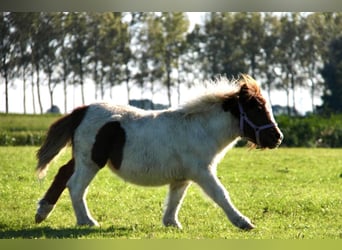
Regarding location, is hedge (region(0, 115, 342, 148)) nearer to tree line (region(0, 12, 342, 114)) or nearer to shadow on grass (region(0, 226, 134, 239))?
tree line (region(0, 12, 342, 114))

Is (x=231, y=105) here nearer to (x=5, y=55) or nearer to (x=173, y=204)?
(x=173, y=204)

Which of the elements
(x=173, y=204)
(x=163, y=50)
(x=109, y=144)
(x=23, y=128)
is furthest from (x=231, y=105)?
(x=23, y=128)

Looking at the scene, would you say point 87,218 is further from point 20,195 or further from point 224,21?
point 224,21

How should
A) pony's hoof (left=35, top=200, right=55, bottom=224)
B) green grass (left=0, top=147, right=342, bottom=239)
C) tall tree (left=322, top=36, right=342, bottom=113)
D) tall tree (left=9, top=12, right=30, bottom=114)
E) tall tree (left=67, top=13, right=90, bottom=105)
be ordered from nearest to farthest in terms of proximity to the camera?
green grass (left=0, top=147, right=342, bottom=239)
pony's hoof (left=35, top=200, right=55, bottom=224)
tall tree (left=9, top=12, right=30, bottom=114)
tall tree (left=67, top=13, right=90, bottom=105)
tall tree (left=322, top=36, right=342, bottom=113)

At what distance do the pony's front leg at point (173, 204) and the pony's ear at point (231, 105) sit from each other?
0.83 metres

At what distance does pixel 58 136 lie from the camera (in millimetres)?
7371

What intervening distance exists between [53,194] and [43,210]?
19 cm

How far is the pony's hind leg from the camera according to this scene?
24.0ft

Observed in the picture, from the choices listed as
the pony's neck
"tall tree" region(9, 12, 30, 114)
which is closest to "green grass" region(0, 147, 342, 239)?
the pony's neck

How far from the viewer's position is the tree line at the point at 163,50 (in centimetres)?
934

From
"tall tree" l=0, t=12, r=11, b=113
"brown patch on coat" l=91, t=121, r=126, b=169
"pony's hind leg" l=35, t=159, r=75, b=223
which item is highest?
"tall tree" l=0, t=12, r=11, b=113

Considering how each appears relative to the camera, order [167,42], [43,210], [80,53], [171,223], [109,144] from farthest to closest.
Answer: [167,42] → [80,53] → [43,210] → [171,223] → [109,144]

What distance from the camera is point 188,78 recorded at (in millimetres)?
9859

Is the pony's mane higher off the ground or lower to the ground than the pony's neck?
higher
